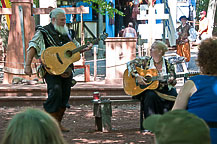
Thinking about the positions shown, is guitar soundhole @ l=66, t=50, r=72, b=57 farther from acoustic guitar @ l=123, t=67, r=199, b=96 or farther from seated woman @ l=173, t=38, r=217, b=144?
Result: seated woman @ l=173, t=38, r=217, b=144

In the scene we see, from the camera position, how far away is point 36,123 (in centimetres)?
160

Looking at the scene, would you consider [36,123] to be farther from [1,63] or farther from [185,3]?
[185,3]

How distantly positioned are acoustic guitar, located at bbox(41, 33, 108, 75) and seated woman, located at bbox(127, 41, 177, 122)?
0.87m

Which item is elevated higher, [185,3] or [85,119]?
[185,3]

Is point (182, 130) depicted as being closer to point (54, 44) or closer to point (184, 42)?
point (54, 44)

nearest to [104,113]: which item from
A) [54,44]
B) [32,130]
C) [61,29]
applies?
[54,44]

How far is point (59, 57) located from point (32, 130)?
4126 mm

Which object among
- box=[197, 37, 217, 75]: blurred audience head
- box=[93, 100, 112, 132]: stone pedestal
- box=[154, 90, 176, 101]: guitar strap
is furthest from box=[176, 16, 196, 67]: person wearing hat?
box=[197, 37, 217, 75]: blurred audience head

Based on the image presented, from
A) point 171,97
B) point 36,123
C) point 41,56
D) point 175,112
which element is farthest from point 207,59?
point 41,56

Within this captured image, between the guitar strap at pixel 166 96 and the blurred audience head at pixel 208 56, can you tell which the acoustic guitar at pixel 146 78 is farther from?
the blurred audience head at pixel 208 56

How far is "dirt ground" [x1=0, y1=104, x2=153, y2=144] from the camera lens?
5320mm

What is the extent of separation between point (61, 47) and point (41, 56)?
332 mm

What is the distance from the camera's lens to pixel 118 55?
10516 millimetres

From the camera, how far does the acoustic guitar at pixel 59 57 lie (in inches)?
217
